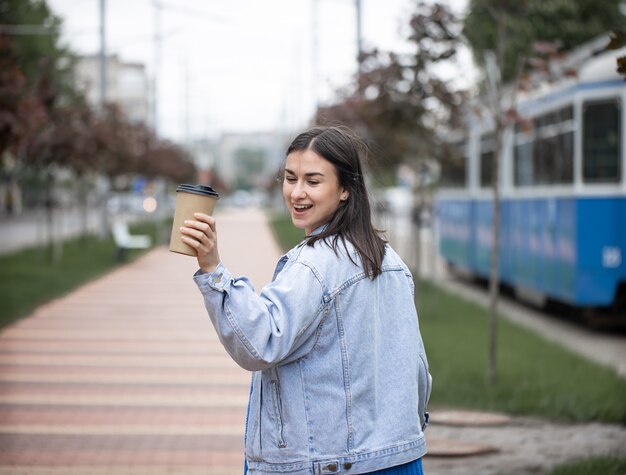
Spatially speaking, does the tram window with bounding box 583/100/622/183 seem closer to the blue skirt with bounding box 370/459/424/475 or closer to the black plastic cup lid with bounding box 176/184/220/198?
the blue skirt with bounding box 370/459/424/475

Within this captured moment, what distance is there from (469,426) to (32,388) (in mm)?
3518

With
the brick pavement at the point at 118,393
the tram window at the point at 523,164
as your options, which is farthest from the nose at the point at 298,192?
the tram window at the point at 523,164

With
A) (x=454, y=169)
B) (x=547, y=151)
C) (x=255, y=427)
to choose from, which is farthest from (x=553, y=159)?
(x=255, y=427)

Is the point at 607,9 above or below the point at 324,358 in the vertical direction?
above

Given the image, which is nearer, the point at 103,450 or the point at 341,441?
the point at 341,441

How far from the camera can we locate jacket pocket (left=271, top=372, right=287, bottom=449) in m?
2.94

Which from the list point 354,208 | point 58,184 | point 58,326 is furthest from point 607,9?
point 58,184

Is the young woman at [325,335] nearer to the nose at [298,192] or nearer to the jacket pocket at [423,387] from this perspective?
the nose at [298,192]

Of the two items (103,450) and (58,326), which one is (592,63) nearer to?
(58,326)

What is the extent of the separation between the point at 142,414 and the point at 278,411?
5584 mm

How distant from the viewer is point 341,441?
115 inches

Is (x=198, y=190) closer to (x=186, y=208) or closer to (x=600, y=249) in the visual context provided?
(x=186, y=208)

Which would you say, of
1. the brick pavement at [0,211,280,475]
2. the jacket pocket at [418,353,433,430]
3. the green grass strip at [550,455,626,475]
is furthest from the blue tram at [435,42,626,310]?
the jacket pocket at [418,353,433,430]

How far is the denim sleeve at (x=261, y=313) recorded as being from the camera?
9.21ft
